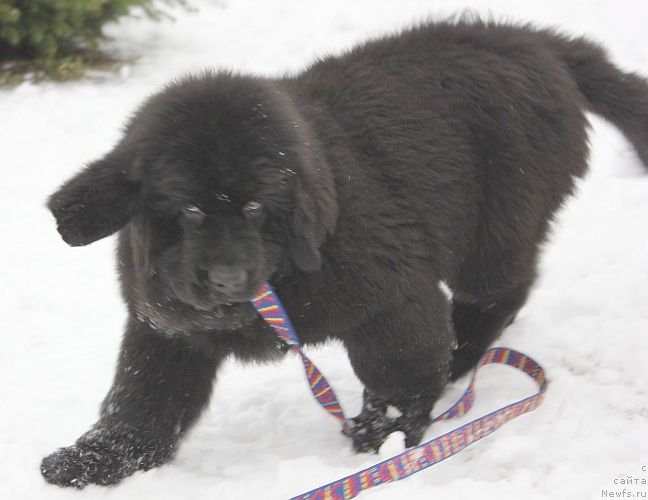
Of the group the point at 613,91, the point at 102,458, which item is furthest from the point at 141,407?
the point at 613,91

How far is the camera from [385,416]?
11.4 ft

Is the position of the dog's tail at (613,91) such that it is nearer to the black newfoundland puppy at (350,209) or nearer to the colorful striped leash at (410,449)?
the black newfoundland puppy at (350,209)

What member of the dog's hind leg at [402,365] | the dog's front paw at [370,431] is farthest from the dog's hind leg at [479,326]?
the dog's front paw at [370,431]

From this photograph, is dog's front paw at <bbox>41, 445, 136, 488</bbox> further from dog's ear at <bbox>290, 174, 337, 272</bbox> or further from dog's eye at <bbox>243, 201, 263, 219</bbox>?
dog's eye at <bbox>243, 201, 263, 219</bbox>

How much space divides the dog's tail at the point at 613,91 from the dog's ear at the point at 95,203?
84.6 inches

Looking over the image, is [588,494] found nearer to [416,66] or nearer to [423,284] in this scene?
[423,284]

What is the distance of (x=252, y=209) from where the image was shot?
2.65 meters

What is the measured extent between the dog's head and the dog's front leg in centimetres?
33

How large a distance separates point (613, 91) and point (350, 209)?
1.51m

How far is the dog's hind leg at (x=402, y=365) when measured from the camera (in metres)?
3.21

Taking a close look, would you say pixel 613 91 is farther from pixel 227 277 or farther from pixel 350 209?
pixel 227 277

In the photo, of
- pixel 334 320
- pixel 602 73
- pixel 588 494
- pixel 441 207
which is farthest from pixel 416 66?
pixel 588 494

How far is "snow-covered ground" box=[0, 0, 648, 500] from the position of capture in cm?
302

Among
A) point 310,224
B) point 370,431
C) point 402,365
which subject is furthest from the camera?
point 370,431
